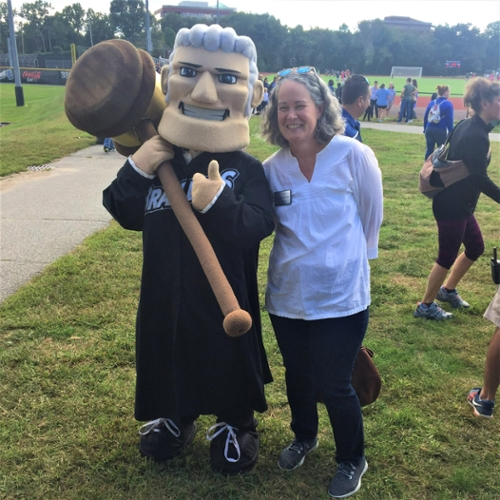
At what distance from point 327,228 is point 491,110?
2.17 meters

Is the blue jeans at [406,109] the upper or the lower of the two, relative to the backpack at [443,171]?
lower

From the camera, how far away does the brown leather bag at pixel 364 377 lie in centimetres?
236

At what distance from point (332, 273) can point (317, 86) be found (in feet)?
2.54

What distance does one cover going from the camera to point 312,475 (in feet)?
7.93

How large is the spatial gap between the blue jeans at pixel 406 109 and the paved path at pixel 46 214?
13.7m

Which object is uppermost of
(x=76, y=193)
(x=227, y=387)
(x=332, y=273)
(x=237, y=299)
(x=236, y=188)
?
(x=236, y=188)

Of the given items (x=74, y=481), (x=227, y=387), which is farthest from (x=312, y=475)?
(x=74, y=481)

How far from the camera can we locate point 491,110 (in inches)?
139

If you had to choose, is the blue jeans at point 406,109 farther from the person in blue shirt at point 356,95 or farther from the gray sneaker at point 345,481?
the gray sneaker at point 345,481

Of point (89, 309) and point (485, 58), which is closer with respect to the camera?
point (89, 309)

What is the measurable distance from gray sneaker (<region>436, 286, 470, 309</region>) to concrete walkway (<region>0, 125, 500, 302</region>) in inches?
141

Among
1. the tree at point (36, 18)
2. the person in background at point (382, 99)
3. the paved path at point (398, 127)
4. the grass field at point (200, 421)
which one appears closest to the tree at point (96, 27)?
the tree at point (36, 18)

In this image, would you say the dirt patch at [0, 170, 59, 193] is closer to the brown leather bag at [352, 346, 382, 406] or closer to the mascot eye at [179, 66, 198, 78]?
the mascot eye at [179, 66, 198, 78]

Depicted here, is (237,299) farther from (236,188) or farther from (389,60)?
(389,60)
